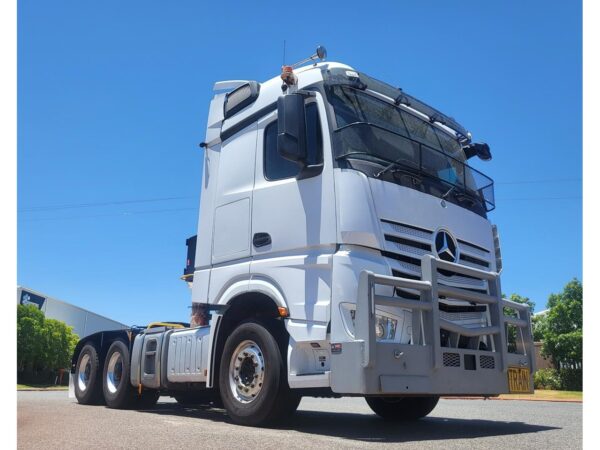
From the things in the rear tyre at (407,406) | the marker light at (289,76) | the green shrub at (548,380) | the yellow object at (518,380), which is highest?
the marker light at (289,76)

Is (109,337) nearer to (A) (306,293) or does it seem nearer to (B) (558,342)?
(A) (306,293)

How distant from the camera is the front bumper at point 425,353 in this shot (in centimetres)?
488

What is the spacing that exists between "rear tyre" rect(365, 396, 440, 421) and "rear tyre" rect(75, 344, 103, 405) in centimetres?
466

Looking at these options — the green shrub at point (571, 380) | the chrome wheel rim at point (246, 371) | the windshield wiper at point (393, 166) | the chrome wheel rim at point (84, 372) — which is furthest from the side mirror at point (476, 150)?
the green shrub at point (571, 380)

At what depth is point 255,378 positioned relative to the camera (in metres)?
6.00

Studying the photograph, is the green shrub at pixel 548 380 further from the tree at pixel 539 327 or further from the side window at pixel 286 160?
the side window at pixel 286 160

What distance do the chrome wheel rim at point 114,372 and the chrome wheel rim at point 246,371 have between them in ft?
11.6

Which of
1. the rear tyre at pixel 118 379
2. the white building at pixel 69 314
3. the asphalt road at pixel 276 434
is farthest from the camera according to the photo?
the white building at pixel 69 314

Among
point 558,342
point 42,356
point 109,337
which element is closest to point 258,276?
point 109,337

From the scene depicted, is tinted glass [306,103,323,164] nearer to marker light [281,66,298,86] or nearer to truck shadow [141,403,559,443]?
marker light [281,66,298,86]

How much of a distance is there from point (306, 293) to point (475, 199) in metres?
2.57

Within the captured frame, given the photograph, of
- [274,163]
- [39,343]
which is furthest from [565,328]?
[274,163]

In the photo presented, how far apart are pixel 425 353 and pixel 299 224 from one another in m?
1.72

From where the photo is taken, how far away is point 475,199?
22.6 ft
